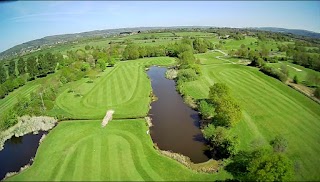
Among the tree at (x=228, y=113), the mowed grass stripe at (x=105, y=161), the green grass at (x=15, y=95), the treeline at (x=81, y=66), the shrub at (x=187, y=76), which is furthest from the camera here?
the treeline at (x=81, y=66)

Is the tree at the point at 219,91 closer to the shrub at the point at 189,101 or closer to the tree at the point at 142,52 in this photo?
the shrub at the point at 189,101

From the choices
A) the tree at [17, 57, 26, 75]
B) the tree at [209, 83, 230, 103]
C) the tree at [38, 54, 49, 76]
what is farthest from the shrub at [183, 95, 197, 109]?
the tree at [17, 57, 26, 75]

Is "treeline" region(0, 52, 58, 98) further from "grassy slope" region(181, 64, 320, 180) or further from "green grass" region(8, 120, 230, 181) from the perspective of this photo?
"grassy slope" region(181, 64, 320, 180)

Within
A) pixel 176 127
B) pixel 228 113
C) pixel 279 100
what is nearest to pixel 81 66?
pixel 176 127

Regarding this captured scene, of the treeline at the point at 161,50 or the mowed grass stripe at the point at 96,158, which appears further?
the treeline at the point at 161,50

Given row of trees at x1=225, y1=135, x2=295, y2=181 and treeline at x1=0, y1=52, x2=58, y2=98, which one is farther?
treeline at x1=0, y1=52, x2=58, y2=98

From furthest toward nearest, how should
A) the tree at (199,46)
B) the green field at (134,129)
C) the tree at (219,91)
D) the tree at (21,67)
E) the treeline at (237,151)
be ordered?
the tree at (199,46)
the tree at (21,67)
the tree at (219,91)
the green field at (134,129)
the treeline at (237,151)

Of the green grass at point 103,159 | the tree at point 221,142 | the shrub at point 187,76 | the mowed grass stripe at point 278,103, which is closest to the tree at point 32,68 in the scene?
the shrub at point 187,76
